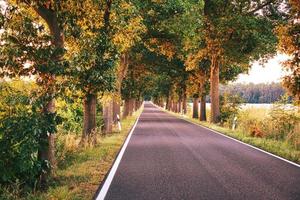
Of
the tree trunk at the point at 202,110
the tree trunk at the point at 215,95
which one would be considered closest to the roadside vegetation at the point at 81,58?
the tree trunk at the point at 215,95

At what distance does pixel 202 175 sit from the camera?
391 inches

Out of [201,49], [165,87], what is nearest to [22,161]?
[201,49]

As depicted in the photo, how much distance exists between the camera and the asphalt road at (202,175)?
26.2ft

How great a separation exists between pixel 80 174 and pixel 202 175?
2.89 metres

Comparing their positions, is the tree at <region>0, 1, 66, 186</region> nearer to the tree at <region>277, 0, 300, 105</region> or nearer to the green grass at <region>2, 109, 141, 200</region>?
the green grass at <region>2, 109, 141, 200</region>

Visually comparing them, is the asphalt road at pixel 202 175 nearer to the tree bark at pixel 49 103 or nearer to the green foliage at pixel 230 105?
the tree bark at pixel 49 103

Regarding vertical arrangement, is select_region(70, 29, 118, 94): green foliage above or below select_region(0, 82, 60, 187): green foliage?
above

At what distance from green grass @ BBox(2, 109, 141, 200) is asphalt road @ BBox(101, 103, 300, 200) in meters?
0.42

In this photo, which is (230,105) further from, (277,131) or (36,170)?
(36,170)

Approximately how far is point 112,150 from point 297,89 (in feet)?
22.5

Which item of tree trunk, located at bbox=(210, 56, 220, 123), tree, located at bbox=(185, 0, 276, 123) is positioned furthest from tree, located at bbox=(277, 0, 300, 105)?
tree trunk, located at bbox=(210, 56, 220, 123)

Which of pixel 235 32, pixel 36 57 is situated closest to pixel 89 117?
pixel 36 57

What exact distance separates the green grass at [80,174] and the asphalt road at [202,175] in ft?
1.37

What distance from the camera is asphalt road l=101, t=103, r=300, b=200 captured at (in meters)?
7.99
